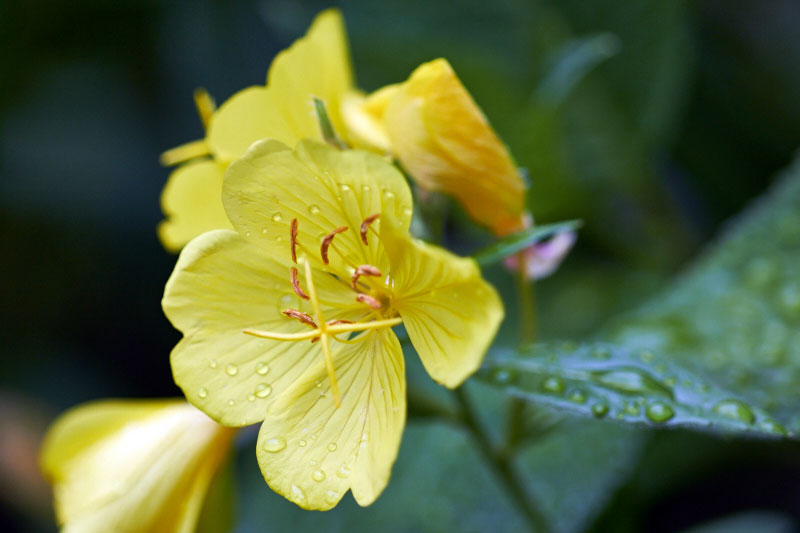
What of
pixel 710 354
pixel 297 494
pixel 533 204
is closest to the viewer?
pixel 297 494

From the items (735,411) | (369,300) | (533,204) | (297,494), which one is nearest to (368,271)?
(369,300)

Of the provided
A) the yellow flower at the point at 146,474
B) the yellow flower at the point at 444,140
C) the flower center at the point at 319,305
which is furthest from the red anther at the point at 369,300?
the yellow flower at the point at 146,474

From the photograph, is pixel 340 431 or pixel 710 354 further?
pixel 710 354

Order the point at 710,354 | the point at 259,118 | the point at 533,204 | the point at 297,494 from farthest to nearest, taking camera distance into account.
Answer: the point at 533,204
the point at 710,354
the point at 259,118
the point at 297,494

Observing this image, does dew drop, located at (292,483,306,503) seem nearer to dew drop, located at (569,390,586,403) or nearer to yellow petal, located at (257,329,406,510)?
yellow petal, located at (257,329,406,510)

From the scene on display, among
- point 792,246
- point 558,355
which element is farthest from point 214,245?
point 792,246

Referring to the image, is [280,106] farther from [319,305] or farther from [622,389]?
[622,389]

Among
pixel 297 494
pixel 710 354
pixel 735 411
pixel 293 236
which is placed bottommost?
pixel 710 354
